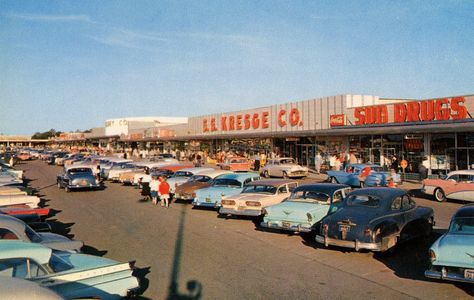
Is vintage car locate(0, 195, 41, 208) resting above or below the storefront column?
below

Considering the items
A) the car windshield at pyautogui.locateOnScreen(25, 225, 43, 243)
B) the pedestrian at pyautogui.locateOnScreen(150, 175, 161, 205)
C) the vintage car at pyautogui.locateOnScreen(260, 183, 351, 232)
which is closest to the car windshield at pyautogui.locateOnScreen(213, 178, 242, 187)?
the pedestrian at pyautogui.locateOnScreen(150, 175, 161, 205)

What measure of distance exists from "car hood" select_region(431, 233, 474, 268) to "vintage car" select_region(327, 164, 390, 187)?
13.3 metres

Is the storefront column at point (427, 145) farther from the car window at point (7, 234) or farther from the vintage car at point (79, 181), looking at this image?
the car window at point (7, 234)

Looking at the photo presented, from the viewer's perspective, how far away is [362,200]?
33.9ft

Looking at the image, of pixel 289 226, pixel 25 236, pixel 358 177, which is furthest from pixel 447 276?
pixel 358 177

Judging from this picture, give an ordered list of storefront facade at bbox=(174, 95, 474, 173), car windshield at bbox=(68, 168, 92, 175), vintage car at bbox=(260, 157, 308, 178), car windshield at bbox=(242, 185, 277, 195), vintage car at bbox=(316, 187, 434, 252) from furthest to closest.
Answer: vintage car at bbox=(260, 157, 308, 178) → car windshield at bbox=(68, 168, 92, 175) → storefront facade at bbox=(174, 95, 474, 173) → car windshield at bbox=(242, 185, 277, 195) → vintage car at bbox=(316, 187, 434, 252)

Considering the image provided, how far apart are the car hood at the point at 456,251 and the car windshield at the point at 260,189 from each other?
22.7 feet

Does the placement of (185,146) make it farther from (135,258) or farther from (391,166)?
(135,258)

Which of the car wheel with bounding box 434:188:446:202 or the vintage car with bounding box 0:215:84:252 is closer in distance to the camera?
the vintage car with bounding box 0:215:84:252

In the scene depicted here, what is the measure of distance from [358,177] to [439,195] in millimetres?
4606

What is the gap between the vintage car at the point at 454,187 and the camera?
53.3 ft

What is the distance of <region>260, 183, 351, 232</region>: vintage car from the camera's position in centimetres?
1100

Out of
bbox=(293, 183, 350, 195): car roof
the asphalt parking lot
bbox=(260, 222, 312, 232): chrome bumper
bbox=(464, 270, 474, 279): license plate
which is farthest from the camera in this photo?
bbox=(293, 183, 350, 195): car roof

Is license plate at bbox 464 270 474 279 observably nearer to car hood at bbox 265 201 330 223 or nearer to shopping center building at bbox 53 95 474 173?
car hood at bbox 265 201 330 223
